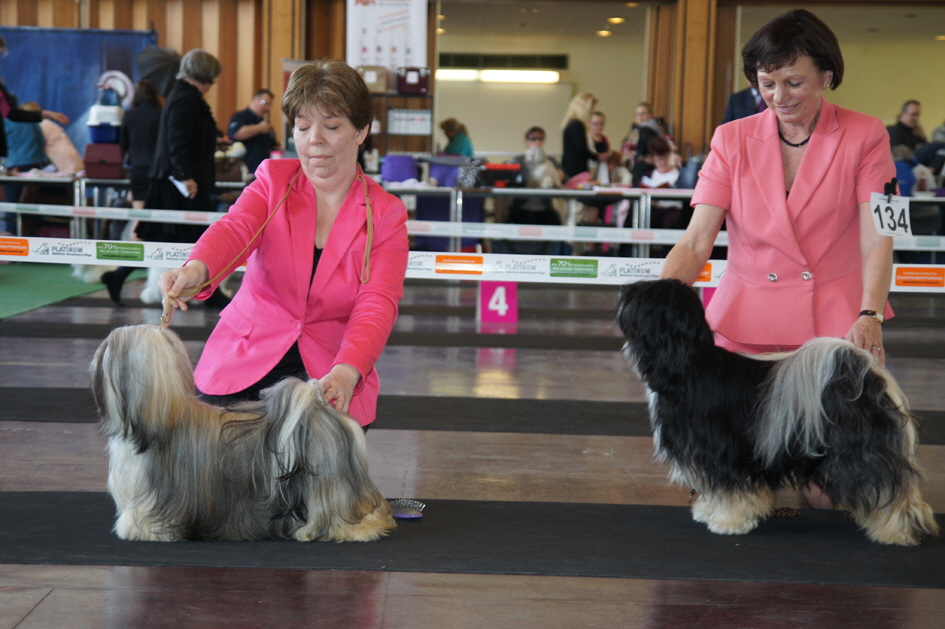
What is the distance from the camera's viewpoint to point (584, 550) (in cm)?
223

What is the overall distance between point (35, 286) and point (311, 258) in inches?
235

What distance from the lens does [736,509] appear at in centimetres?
232

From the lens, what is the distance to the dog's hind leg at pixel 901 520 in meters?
2.25

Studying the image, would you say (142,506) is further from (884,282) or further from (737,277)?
(884,282)

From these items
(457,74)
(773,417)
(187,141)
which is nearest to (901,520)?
(773,417)

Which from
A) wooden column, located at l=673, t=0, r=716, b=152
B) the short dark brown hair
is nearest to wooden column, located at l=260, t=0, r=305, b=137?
wooden column, located at l=673, t=0, r=716, b=152

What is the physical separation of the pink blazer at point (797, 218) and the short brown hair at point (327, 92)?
91cm

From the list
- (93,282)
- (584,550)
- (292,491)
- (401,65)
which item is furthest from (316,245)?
(401,65)

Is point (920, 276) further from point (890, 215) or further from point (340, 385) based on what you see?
point (340, 385)

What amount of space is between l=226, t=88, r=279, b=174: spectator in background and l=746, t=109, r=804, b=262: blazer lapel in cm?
668

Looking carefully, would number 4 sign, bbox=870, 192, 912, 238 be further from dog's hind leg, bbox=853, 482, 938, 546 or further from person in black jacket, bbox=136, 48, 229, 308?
person in black jacket, bbox=136, 48, 229, 308

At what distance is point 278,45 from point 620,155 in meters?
4.05

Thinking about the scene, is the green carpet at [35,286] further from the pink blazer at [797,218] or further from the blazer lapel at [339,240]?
the pink blazer at [797,218]

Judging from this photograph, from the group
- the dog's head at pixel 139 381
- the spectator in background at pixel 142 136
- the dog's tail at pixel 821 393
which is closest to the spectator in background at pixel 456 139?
the spectator in background at pixel 142 136
